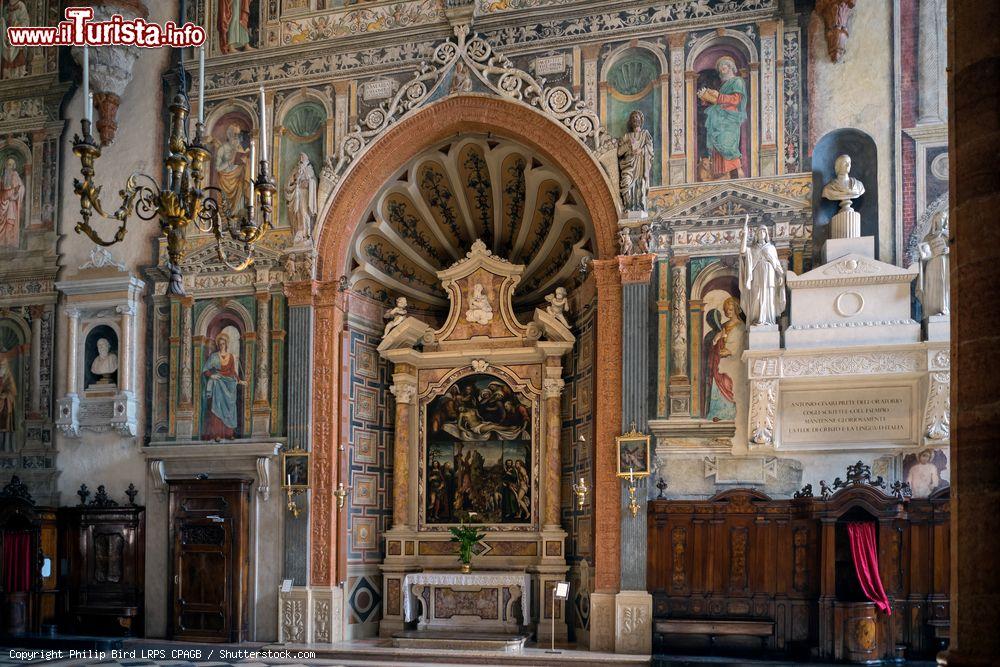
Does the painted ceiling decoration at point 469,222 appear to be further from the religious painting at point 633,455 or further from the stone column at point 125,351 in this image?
the stone column at point 125,351

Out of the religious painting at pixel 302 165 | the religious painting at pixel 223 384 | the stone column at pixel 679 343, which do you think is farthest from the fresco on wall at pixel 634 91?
the religious painting at pixel 223 384

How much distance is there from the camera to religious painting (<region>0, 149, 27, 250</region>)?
1697 cm

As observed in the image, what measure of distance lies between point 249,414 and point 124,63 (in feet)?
18.7

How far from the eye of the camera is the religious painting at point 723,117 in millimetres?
14086

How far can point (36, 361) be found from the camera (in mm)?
16484

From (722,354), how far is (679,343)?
1.84 ft

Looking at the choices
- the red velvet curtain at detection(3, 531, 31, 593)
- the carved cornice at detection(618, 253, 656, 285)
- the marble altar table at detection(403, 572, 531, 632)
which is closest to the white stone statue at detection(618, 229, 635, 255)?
the carved cornice at detection(618, 253, 656, 285)

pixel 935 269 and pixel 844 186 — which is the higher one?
pixel 844 186

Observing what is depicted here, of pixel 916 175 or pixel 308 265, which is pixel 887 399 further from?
pixel 308 265

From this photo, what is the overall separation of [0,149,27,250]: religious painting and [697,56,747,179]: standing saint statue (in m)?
10.6

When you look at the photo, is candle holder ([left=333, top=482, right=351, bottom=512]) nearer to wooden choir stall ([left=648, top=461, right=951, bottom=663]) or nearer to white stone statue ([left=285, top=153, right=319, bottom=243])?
white stone statue ([left=285, top=153, right=319, bottom=243])

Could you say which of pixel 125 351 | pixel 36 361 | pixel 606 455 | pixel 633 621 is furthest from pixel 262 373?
pixel 633 621

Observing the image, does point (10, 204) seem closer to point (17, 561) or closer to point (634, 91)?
point (17, 561)

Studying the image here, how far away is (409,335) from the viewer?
16.7 m
